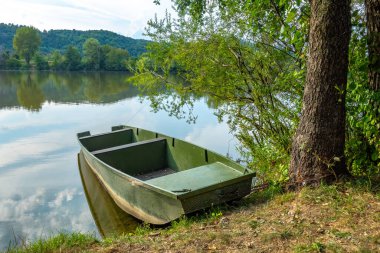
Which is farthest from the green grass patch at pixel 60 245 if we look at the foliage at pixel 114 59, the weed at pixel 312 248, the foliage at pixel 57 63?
the foliage at pixel 57 63

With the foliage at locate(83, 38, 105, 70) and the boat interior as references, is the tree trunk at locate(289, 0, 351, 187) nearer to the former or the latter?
the boat interior

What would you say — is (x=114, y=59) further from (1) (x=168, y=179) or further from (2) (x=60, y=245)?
(2) (x=60, y=245)

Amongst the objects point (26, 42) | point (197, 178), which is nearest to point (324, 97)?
point (197, 178)

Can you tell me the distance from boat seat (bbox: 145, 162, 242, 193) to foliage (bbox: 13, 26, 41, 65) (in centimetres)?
7023

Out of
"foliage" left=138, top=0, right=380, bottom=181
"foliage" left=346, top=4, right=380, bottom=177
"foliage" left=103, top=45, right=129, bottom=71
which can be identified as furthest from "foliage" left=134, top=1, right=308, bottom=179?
"foliage" left=103, top=45, right=129, bottom=71

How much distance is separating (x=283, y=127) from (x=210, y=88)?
1.88 meters

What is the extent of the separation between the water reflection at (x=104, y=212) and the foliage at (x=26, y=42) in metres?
66.5

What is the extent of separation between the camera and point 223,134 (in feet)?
46.6

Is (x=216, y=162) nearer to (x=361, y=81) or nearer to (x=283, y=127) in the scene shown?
(x=283, y=127)

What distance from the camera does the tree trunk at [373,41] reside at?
398 cm

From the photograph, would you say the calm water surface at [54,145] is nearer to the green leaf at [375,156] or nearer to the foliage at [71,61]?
the green leaf at [375,156]

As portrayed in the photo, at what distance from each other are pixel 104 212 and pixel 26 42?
72.0 meters

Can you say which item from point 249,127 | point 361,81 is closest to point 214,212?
point 361,81

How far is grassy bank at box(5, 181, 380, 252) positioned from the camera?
10.9 feet
